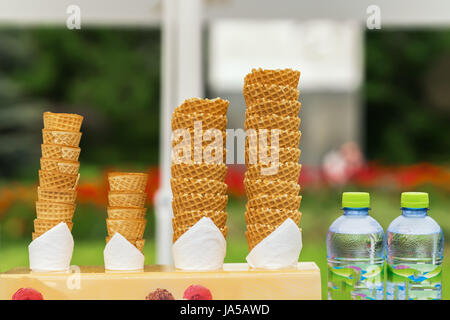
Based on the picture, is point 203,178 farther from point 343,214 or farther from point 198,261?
point 343,214

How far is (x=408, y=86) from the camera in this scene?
6.30m

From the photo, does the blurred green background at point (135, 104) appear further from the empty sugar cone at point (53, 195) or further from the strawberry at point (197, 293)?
the strawberry at point (197, 293)

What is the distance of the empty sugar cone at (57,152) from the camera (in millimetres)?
1148

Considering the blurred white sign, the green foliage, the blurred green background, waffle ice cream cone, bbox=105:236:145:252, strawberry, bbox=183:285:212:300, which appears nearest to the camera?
strawberry, bbox=183:285:212:300

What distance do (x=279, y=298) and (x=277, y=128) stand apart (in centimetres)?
33

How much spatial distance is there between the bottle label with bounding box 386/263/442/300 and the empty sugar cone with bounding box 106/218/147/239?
52 centimetres

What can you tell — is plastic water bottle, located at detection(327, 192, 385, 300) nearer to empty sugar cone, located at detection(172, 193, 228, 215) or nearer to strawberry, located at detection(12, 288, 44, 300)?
empty sugar cone, located at detection(172, 193, 228, 215)

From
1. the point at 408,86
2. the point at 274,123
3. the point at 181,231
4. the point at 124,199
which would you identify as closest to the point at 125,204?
the point at 124,199

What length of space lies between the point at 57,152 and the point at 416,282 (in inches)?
29.4

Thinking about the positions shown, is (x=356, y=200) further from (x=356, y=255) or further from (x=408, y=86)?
(x=408, y=86)

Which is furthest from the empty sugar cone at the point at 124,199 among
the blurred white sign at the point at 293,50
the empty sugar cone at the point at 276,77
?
the blurred white sign at the point at 293,50

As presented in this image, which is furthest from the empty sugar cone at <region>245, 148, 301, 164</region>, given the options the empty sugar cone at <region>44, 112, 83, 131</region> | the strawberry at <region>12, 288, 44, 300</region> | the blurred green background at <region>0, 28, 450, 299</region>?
the blurred green background at <region>0, 28, 450, 299</region>

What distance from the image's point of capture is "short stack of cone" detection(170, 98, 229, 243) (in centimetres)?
114

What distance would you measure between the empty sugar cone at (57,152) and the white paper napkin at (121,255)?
0.61 feet
